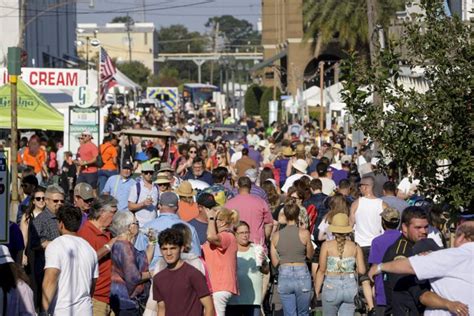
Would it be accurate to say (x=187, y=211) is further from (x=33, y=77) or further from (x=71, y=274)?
(x=33, y=77)

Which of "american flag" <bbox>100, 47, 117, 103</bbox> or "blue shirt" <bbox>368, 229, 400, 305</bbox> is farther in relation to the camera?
"american flag" <bbox>100, 47, 117, 103</bbox>

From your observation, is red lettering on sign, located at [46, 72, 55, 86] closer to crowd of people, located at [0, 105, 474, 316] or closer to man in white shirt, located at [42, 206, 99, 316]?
crowd of people, located at [0, 105, 474, 316]

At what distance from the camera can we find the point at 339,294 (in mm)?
12719

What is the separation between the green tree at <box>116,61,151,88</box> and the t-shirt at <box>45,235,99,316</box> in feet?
433

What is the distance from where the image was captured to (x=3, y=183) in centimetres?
973

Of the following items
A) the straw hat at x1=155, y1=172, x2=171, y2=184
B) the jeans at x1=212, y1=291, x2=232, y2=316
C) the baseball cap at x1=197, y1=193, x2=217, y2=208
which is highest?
the straw hat at x1=155, y1=172, x2=171, y2=184

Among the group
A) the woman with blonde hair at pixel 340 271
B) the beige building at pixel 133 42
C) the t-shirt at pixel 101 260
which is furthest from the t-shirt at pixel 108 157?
the beige building at pixel 133 42

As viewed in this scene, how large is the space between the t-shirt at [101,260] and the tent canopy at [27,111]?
17.3 metres

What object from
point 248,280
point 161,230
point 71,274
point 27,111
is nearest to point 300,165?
point 27,111

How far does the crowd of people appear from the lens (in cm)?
891

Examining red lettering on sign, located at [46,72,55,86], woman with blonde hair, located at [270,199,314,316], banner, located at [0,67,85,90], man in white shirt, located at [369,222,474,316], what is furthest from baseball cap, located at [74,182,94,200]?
red lettering on sign, located at [46,72,55,86]

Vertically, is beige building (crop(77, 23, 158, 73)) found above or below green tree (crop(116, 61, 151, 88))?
above

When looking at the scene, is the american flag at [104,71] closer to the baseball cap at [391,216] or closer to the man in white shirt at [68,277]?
the baseball cap at [391,216]

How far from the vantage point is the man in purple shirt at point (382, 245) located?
474 inches
